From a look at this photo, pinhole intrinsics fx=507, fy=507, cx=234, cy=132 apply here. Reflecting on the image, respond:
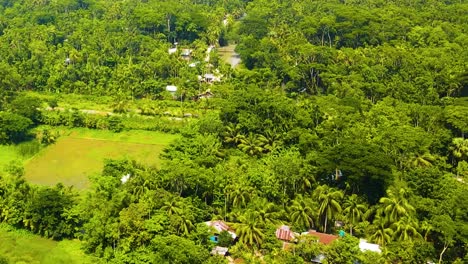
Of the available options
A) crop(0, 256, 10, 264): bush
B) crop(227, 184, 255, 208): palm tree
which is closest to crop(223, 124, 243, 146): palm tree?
crop(227, 184, 255, 208): palm tree

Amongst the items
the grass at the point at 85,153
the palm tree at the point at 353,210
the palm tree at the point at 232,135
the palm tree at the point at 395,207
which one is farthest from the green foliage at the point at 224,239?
the palm tree at the point at 232,135

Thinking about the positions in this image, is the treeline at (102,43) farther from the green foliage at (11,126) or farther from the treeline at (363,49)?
the green foliage at (11,126)

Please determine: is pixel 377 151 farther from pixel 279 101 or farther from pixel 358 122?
pixel 279 101

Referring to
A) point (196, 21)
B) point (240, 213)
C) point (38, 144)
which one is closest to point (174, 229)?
point (240, 213)

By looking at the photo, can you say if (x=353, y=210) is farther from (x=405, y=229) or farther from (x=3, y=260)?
Answer: (x=3, y=260)

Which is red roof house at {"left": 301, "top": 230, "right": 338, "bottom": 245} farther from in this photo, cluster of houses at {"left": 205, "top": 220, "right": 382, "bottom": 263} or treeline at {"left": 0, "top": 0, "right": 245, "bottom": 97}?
treeline at {"left": 0, "top": 0, "right": 245, "bottom": 97}

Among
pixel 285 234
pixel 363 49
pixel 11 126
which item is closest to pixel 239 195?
pixel 285 234

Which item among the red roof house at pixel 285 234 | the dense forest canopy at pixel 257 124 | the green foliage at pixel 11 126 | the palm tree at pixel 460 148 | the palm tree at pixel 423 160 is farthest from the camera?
the green foliage at pixel 11 126
